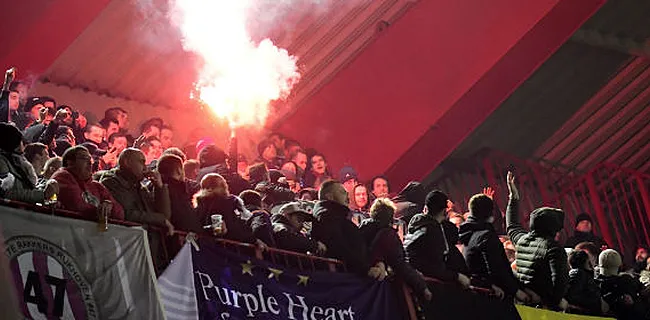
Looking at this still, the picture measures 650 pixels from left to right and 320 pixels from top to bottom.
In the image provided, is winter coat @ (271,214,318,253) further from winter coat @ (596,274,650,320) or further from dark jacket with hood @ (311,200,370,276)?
winter coat @ (596,274,650,320)

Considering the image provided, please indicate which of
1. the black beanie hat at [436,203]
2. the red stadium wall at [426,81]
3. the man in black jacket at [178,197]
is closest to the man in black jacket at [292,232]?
the man in black jacket at [178,197]

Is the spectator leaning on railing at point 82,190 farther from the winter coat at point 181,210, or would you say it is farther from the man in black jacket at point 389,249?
the man in black jacket at point 389,249

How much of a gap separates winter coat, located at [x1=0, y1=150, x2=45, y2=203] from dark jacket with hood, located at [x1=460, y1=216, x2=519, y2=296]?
154 inches

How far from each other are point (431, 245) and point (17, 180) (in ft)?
11.3

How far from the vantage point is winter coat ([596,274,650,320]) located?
9.42m

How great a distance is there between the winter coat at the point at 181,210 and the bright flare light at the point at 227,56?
4.96m

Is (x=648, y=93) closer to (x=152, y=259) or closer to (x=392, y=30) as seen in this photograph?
(x=392, y=30)

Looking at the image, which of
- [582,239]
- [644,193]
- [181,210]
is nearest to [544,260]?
[582,239]

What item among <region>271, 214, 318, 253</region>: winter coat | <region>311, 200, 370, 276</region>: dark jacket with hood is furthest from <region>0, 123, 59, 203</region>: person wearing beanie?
<region>311, 200, 370, 276</region>: dark jacket with hood

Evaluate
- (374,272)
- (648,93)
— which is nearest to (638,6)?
(648,93)

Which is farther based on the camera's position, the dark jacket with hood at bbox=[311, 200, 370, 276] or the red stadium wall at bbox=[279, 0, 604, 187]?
the red stadium wall at bbox=[279, 0, 604, 187]

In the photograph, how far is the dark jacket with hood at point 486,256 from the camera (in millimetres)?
8250

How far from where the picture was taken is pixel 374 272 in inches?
299

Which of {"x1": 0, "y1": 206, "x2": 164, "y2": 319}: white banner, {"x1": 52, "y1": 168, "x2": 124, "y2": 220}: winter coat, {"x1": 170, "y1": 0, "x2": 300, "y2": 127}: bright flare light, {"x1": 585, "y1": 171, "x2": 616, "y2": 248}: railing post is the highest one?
{"x1": 170, "y1": 0, "x2": 300, "y2": 127}: bright flare light
